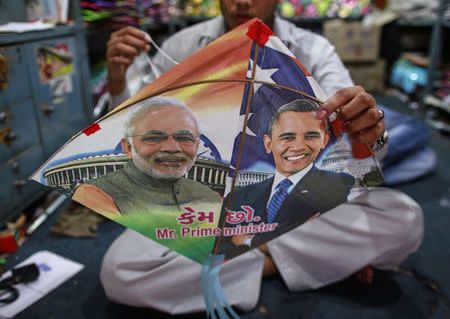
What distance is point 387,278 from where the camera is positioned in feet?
3.97

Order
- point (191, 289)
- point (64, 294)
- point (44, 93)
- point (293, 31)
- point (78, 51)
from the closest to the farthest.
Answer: point (191, 289), point (64, 294), point (293, 31), point (44, 93), point (78, 51)

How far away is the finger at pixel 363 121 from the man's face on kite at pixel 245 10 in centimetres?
48

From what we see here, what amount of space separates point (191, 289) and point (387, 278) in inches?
23.3

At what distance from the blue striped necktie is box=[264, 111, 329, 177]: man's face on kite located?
0.8 inches

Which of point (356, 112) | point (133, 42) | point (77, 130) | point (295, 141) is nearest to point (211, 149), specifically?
point (295, 141)

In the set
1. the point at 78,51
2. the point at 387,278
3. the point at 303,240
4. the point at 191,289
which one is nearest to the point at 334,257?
the point at 303,240

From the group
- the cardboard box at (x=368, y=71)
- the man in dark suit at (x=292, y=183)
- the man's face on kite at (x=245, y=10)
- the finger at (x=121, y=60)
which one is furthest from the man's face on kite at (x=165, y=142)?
the cardboard box at (x=368, y=71)

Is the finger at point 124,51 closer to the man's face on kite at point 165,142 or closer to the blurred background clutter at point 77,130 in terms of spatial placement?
the man's face on kite at point 165,142

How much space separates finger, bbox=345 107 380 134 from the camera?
0.71 metres

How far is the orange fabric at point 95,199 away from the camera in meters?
0.69

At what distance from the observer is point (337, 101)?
2.25ft

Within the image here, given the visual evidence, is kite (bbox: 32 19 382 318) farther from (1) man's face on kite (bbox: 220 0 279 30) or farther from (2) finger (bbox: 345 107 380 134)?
(1) man's face on kite (bbox: 220 0 279 30)

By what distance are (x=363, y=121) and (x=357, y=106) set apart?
0.12ft

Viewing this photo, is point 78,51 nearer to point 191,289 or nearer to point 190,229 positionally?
point 191,289
